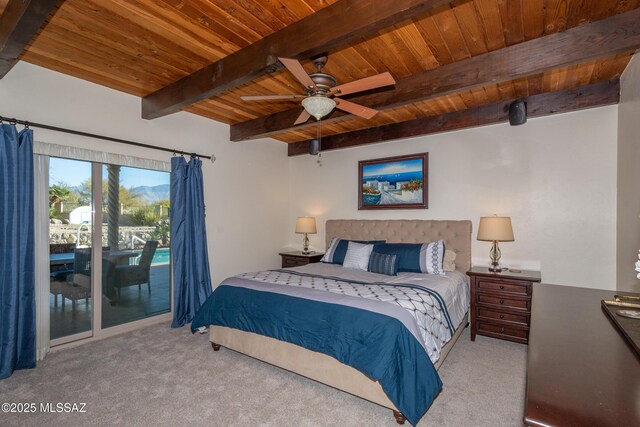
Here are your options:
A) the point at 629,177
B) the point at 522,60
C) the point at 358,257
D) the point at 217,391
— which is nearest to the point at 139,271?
the point at 217,391

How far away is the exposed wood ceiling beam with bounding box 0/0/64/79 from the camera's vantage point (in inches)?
73.0

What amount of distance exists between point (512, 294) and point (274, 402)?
272 centimetres

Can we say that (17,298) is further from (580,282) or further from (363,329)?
(580,282)

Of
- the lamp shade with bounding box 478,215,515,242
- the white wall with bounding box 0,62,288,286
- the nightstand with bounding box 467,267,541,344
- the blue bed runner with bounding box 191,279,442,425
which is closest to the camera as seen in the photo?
the blue bed runner with bounding box 191,279,442,425

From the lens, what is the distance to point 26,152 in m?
2.91

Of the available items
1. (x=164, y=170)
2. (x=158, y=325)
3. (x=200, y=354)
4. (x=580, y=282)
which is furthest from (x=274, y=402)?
(x=580, y=282)

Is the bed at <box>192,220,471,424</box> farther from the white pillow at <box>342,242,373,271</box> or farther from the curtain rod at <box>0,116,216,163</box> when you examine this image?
the curtain rod at <box>0,116,216,163</box>

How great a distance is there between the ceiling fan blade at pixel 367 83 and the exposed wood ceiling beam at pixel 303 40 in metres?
0.29

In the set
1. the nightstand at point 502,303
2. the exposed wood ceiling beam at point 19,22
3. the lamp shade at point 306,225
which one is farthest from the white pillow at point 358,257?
the exposed wood ceiling beam at point 19,22

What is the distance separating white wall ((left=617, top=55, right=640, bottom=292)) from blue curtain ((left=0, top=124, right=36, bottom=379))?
5.30 m

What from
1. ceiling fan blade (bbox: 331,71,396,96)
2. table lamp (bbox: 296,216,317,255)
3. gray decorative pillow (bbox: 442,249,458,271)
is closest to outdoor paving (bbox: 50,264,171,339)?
table lamp (bbox: 296,216,317,255)

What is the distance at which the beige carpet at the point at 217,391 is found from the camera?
221 cm

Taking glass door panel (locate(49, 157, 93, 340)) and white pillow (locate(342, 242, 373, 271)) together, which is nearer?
glass door panel (locate(49, 157, 93, 340))

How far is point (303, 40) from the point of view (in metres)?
2.24
